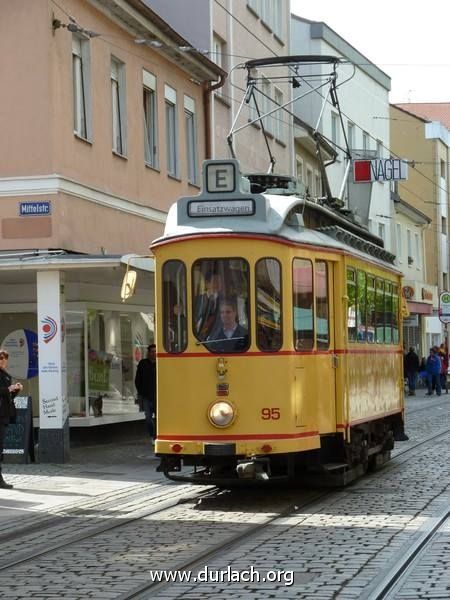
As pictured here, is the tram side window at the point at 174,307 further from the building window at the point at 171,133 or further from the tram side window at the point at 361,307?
the building window at the point at 171,133

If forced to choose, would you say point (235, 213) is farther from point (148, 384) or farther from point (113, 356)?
point (113, 356)

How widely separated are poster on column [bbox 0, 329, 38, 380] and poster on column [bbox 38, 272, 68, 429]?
277cm

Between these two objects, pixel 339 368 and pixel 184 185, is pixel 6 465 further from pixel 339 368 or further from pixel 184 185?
pixel 184 185

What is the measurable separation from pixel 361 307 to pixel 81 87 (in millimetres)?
7498

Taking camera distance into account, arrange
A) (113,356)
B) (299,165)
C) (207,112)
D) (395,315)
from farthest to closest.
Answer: (299,165) → (207,112) → (113,356) → (395,315)

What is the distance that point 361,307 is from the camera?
16.4 m

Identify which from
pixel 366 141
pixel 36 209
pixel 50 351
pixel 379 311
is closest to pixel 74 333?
pixel 50 351

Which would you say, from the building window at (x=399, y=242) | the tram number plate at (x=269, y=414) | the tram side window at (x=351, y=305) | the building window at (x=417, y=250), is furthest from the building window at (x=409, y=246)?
the tram number plate at (x=269, y=414)

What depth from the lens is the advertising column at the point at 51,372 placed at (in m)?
19.8

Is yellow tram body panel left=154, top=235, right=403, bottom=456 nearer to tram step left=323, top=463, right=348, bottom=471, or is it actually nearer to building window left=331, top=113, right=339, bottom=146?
tram step left=323, top=463, right=348, bottom=471

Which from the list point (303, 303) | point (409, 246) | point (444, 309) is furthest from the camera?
point (409, 246)

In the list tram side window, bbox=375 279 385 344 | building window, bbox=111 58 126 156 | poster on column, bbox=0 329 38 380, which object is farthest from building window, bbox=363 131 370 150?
tram side window, bbox=375 279 385 344

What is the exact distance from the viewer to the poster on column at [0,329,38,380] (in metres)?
22.6

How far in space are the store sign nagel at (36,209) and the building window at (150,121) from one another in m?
5.49
